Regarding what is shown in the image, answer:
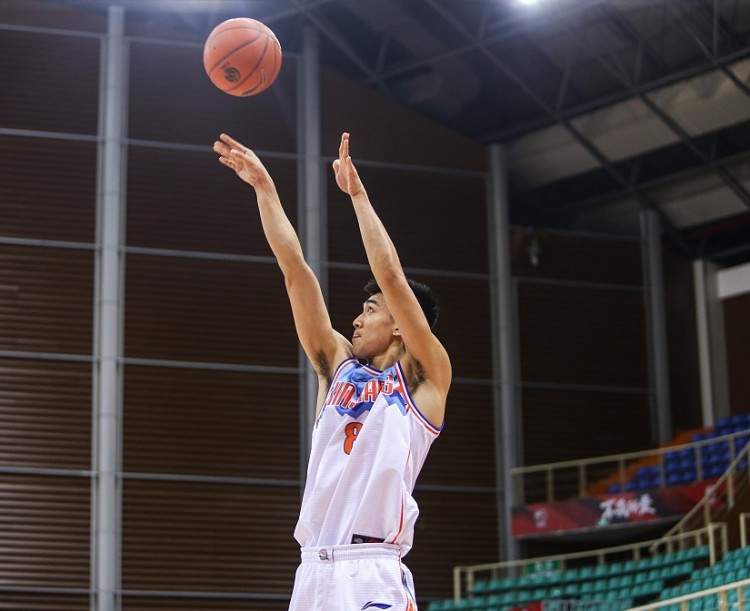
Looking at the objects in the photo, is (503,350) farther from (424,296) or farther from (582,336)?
(424,296)

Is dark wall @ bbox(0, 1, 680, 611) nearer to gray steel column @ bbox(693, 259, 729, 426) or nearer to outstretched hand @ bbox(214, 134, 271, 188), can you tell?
gray steel column @ bbox(693, 259, 729, 426)

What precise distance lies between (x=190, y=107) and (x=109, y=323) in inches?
150

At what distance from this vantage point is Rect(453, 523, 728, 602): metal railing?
60.5 feet

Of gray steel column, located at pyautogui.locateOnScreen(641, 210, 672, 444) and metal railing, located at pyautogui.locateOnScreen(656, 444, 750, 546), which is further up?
gray steel column, located at pyautogui.locateOnScreen(641, 210, 672, 444)

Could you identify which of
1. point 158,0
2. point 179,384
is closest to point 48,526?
point 179,384

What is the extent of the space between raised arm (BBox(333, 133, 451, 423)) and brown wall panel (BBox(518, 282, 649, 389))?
17552mm

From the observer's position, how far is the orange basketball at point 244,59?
8352mm

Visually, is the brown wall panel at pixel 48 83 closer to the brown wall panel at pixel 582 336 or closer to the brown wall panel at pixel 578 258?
the brown wall panel at pixel 578 258

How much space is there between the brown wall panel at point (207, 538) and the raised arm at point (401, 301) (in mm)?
15062

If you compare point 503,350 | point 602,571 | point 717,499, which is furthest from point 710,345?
point 602,571

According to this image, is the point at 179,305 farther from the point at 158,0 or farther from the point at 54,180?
the point at 158,0

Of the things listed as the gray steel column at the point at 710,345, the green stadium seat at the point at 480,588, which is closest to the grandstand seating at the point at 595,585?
the green stadium seat at the point at 480,588

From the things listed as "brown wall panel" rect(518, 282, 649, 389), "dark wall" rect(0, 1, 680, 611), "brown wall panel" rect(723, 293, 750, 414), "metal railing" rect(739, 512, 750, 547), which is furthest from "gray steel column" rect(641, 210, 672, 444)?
"metal railing" rect(739, 512, 750, 547)

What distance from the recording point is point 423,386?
554cm
